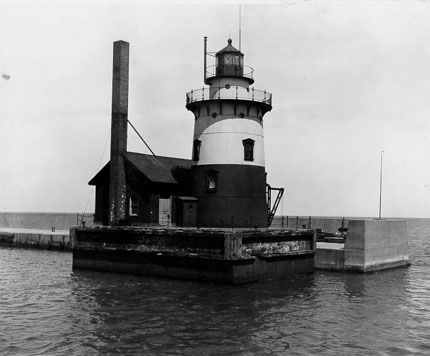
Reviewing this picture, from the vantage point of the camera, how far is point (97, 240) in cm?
2894

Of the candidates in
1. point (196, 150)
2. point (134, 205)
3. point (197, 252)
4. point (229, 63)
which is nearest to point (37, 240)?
point (134, 205)

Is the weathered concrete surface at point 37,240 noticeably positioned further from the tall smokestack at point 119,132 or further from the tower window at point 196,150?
the tower window at point 196,150

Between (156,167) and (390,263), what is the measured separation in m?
16.5

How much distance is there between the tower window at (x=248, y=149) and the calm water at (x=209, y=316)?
25.2 ft

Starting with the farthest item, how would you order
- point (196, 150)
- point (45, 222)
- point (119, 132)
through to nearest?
point (45, 222) < point (196, 150) < point (119, 132)

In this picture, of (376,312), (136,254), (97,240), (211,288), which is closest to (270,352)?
(376,312)

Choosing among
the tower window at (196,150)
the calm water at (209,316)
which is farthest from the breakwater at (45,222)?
the calm water at (209,316)

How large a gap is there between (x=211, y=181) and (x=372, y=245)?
10.5 metres

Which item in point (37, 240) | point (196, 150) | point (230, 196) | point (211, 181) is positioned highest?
point (196, 150)

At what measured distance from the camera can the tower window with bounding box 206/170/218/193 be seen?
3042 centimetres

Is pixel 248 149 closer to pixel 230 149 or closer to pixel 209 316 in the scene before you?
pixel 230 149

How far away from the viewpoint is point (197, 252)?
24.5 meters

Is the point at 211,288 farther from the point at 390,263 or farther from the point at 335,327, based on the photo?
the point at 390,263

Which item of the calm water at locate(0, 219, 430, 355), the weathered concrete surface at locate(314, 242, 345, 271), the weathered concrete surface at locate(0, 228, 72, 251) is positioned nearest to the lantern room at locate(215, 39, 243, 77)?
the weathered concrete surface at locate(314, 242, 345, 271)
